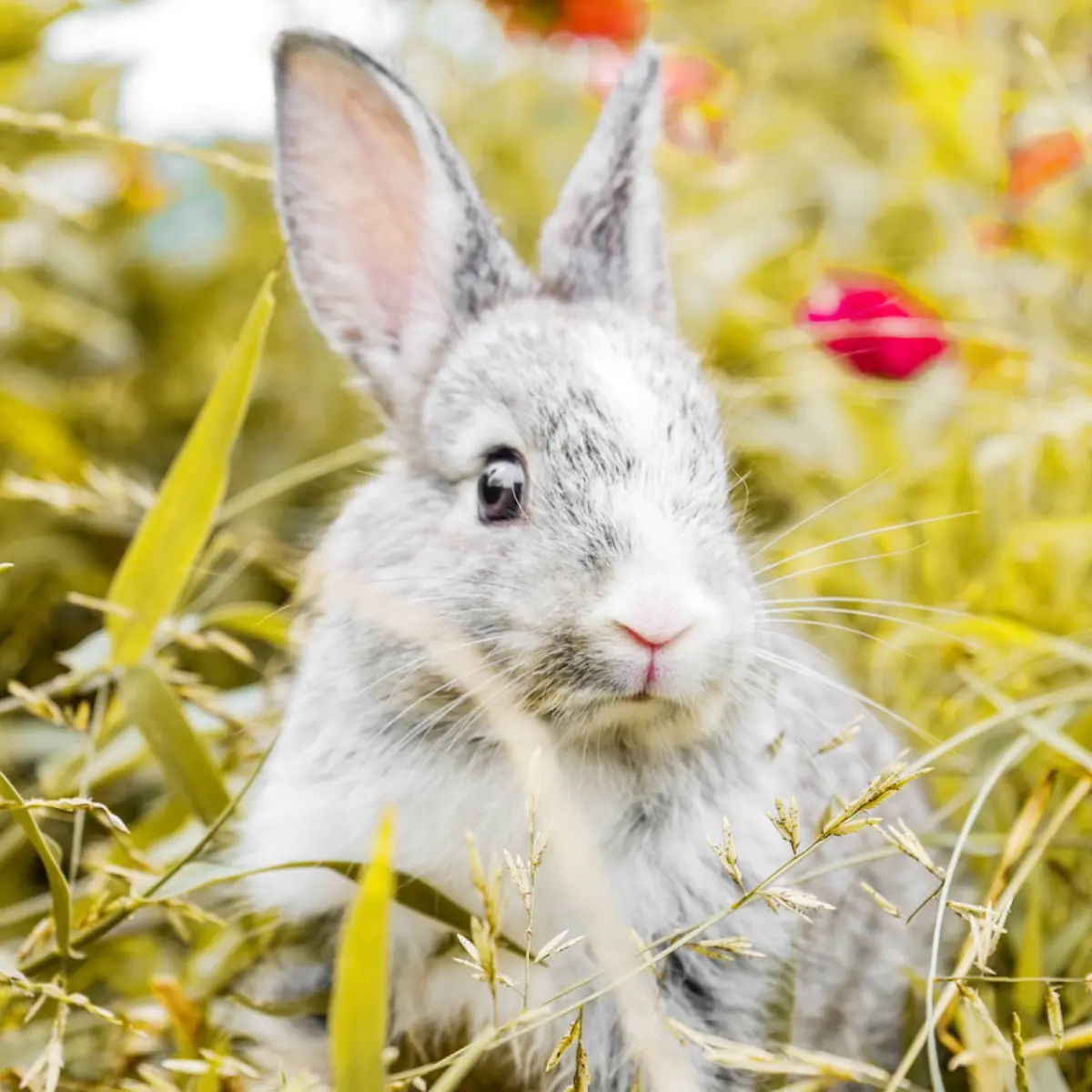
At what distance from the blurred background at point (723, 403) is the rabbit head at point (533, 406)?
16cm

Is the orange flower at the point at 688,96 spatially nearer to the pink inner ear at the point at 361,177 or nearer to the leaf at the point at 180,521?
the pink inner ear at the point at 361,177

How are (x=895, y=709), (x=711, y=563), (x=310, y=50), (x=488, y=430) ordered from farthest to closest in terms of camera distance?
(x=895, y=709), (x=310, y=50), (x=488, y=430), (x=711, y=563)

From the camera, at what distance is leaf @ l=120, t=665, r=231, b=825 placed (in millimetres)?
1943

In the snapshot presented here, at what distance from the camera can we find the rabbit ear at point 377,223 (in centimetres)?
215

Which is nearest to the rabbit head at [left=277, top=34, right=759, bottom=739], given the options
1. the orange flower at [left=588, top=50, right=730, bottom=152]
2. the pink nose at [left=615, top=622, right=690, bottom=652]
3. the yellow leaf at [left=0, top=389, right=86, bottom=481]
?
the pink nose at [left=615, top=622, right=690, bottom=652]

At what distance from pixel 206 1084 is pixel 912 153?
4063 millimetres

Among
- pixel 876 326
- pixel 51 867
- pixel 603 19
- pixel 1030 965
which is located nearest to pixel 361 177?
pixel 876 326

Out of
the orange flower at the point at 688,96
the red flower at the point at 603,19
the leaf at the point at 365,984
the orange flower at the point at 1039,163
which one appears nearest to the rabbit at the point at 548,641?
the leaf at the point at 365,984

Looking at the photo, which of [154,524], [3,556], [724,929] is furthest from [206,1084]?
[3,556]

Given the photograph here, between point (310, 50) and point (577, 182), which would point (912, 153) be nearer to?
point (577, 182)

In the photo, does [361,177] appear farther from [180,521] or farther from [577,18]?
Answer: [577,18]

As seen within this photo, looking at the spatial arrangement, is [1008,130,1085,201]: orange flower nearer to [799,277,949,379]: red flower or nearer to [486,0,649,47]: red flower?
[799,277,949,379]: red flower

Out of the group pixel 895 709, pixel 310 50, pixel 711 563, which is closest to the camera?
pixel 711 563

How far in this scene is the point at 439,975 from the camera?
1897 millimetres
